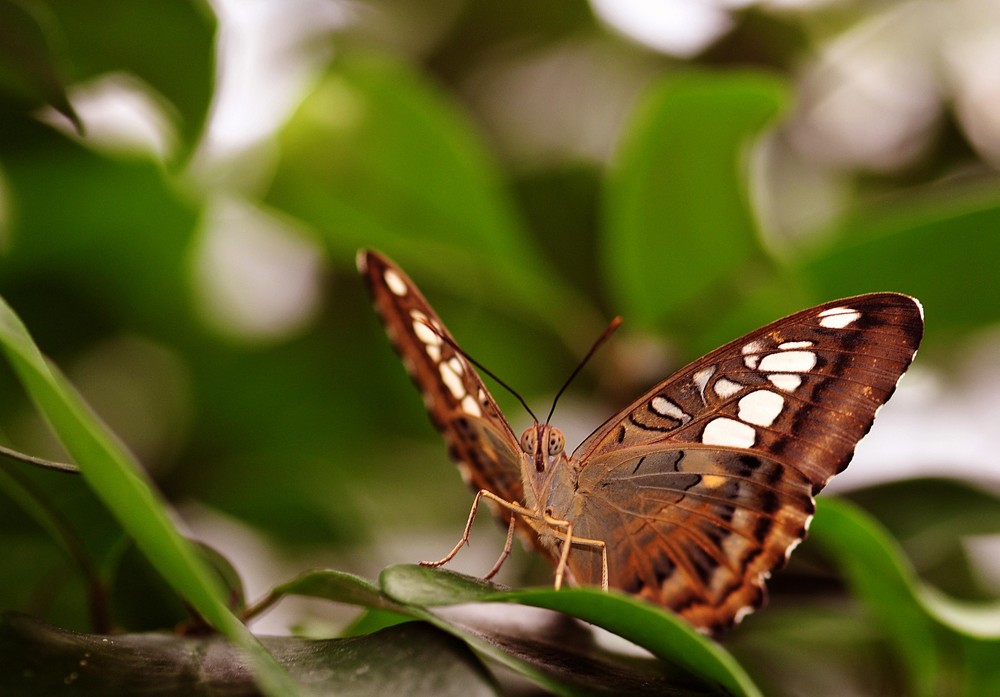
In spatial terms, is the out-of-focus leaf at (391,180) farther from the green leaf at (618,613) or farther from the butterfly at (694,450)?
the green leaf at (618,613)

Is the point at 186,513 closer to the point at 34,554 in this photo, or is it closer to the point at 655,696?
the point at 34,554

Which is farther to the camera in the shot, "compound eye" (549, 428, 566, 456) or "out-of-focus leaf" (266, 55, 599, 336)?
"out-of-focus leaf" (266, 55, 599, 336)

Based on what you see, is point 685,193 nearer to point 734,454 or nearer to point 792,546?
point 734,454

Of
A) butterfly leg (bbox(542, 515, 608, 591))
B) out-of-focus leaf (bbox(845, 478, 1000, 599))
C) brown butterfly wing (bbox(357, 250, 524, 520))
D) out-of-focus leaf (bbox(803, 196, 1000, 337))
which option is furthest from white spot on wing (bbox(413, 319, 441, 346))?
out-of-focus leaf (bbox(845, 478, 1000, 599))

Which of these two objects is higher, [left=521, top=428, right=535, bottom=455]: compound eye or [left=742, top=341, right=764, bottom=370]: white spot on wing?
[left=521, top=428, right=535, bottom=455]: compound eye

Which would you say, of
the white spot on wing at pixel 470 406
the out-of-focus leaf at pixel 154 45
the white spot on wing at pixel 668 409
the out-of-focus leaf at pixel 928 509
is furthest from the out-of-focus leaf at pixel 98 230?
the out-of-focus leaf at pixel 928 509

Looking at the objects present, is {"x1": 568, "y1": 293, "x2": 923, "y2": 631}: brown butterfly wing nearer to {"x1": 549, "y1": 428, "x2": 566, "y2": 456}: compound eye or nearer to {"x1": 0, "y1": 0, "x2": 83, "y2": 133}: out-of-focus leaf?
{"x1": 549, "y1": 428, "x2": 566, "y2": 456}: compound eye
